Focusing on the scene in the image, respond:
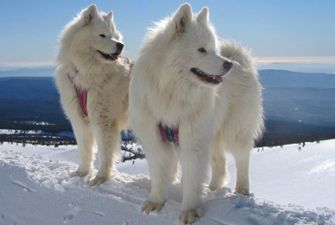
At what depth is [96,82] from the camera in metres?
7.17

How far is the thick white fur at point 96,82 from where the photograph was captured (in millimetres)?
7133

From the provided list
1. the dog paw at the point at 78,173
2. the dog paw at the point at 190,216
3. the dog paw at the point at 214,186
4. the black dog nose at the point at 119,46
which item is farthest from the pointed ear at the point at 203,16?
the dog paw at the point at 78,173

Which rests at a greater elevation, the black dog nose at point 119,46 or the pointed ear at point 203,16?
the pointed ear at point 203,16

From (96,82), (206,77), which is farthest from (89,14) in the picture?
(206,77)

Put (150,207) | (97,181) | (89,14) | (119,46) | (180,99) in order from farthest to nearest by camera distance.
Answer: (89,14) → (119,46) → (97,181) → (150,207) → (180,99)

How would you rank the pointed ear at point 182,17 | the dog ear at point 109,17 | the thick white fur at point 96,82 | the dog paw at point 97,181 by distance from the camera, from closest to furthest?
the pointed ear at point 182,17 → the dog paw at point 97,181 → the thick white fur at point 96,82 → the dog ear at point 109,17

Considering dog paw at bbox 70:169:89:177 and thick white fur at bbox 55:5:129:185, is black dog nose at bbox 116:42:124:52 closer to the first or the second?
thick white fur at bbox 55:5:129:185

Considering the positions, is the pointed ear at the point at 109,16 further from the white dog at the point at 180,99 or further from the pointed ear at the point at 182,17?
the pointed ear at the point at 182,17

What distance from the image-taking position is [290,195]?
93.0 ft

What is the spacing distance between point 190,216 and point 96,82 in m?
2.84

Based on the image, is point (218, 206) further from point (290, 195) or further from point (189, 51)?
point (290, 195)

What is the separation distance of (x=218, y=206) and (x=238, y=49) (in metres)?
2.49

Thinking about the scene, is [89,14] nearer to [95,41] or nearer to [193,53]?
[95,41]

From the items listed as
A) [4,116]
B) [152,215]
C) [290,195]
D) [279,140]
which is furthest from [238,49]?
[4,116]
